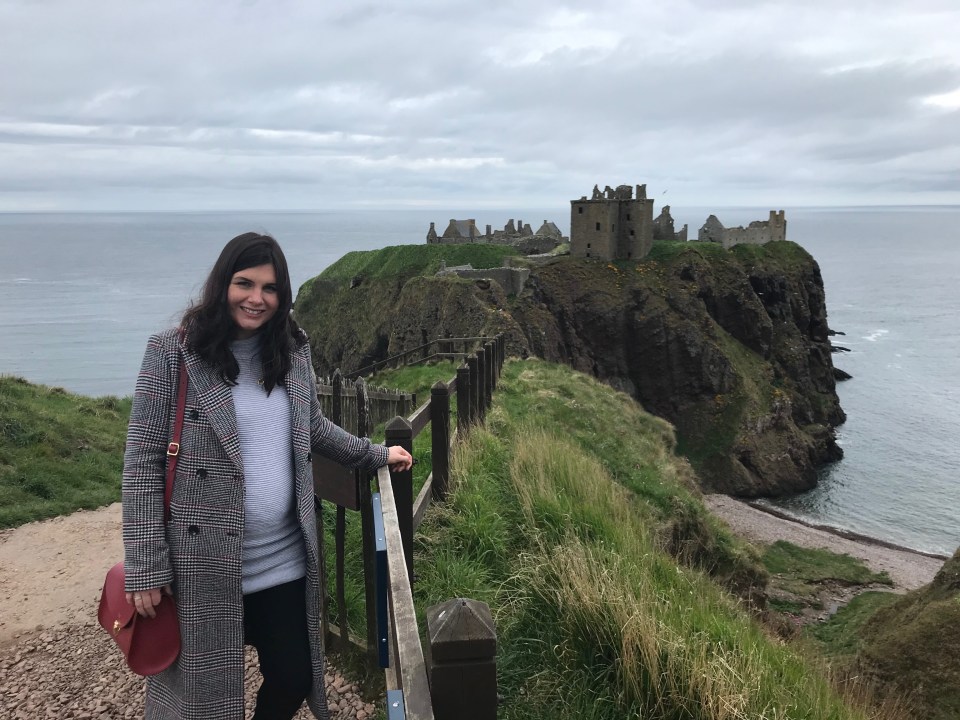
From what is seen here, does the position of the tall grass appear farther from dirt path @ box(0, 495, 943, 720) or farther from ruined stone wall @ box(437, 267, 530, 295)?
ruined stone wall @ box(437, 267, 530, 295)

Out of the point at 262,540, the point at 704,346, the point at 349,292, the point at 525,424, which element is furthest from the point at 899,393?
the point at 262,540

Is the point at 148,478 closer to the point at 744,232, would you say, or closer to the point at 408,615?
the point at 408,615

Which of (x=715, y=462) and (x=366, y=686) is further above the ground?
(x=366, y=686)

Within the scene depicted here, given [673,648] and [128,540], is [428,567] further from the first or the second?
[128,540]

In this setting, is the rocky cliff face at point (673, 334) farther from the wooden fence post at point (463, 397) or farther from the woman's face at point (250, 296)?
the woman's face at point (250, 296)

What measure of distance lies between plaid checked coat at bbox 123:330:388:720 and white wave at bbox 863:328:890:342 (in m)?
103

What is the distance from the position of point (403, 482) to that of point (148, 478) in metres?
2.25

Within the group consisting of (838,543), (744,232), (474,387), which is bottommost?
(838,543)

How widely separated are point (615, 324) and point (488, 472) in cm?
4110

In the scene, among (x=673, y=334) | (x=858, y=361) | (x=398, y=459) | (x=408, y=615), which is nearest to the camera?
(x=408, y=615)

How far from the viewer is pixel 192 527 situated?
3031 millimetres

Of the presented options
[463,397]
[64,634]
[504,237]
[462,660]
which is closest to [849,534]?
[463,397]

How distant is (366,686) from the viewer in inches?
196

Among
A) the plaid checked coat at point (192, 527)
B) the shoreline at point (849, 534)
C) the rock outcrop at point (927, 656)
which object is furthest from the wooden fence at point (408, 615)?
the shoreline at point (849, 534)
